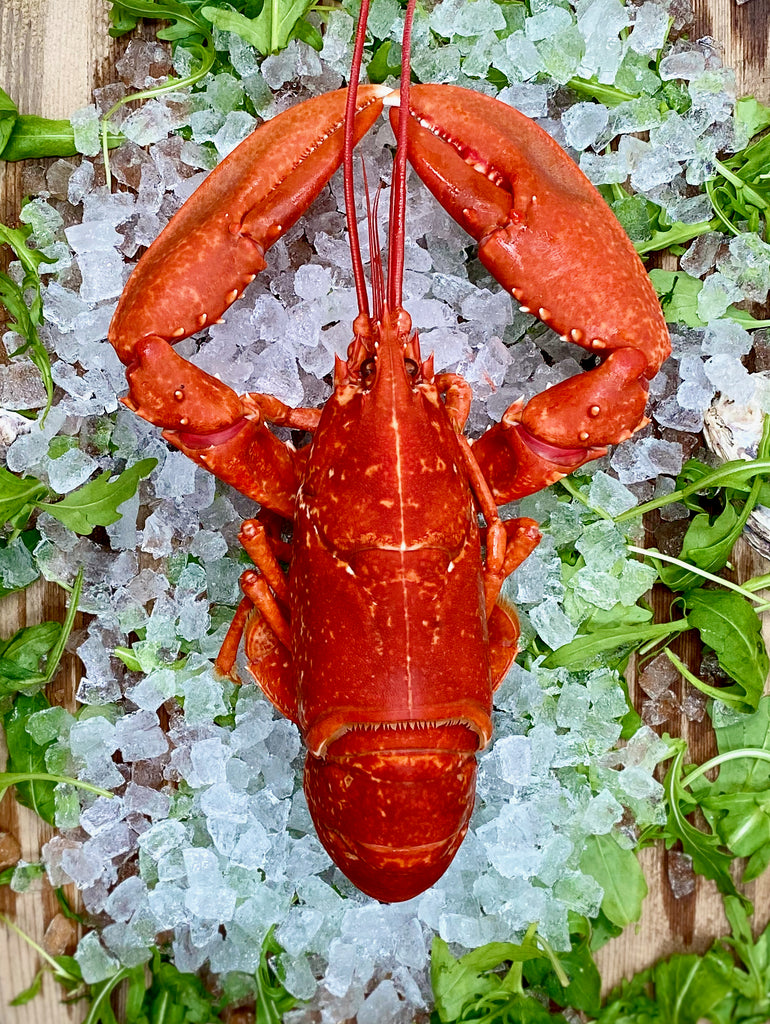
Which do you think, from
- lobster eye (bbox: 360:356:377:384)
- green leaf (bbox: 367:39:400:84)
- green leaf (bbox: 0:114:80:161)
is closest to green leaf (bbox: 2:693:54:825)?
lobster eye (bbox: 360:356:377:384)

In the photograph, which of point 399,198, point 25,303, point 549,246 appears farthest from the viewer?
point 25,303

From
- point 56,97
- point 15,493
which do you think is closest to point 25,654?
point 15,493

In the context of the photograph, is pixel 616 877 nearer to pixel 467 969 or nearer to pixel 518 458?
pixel 467 969

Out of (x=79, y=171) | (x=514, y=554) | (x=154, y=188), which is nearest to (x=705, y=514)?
(x=514, y=554)

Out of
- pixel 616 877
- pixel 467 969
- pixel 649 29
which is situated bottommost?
pixel 467 969

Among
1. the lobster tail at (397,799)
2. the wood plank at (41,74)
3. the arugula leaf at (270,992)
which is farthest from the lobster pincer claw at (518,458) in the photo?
the wood plank at (41,74)

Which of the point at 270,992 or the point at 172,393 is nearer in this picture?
the point at 172,393

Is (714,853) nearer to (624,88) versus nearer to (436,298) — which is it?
(436,298)

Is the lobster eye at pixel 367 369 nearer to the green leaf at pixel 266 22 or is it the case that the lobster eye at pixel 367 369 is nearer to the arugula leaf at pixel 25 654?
the green leaf at pixel 266 22
